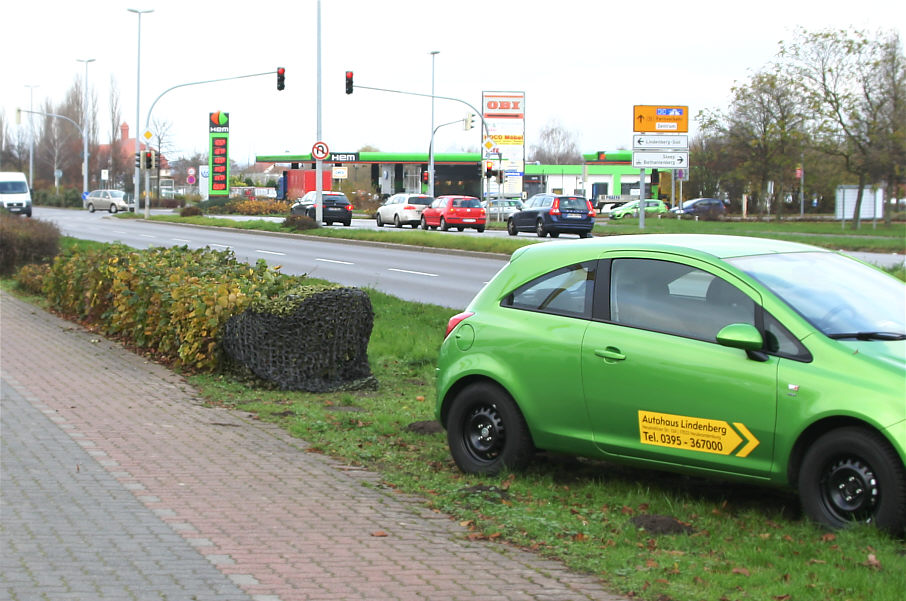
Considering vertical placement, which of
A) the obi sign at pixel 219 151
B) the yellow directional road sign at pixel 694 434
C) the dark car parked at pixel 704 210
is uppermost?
the obi sign at pixel 219 151

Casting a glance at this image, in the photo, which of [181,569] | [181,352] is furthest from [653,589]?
[181,352]

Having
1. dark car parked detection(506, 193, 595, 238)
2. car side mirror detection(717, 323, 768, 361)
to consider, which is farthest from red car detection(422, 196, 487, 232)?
car side mirror detection(717, 323, 768, 361)

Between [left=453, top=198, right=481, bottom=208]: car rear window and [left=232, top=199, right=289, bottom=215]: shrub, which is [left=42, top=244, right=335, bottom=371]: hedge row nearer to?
[left=453, top=198, right=481, bottom=208]: car rear window

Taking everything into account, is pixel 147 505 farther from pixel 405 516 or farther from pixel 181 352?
pixel 181 352

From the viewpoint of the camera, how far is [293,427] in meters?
8.09

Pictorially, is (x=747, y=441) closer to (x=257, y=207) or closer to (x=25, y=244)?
(x=25, y=244)

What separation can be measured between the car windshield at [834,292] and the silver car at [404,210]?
43.5 m

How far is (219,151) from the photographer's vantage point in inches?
2815

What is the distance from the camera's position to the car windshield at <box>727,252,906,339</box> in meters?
5.47

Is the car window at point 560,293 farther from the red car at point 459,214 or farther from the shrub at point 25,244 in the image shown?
the red car at point 459,214

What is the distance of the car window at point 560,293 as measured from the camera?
6.31m

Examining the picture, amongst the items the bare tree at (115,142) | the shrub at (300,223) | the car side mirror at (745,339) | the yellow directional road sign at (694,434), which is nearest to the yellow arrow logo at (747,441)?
the yellow directional road sign at (694,434)

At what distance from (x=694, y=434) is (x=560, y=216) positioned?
3379 cm

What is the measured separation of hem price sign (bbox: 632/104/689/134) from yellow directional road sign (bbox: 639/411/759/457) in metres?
35.5
